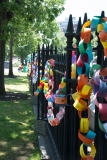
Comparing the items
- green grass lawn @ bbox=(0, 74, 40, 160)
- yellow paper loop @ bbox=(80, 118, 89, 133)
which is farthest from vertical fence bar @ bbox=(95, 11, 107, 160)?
green grass lawn @ bbox=(0, 74, 40, 160)

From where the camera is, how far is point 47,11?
38.3ft

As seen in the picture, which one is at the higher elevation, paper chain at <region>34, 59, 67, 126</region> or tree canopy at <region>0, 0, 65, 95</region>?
tree canopy at <region>0, 0, 65, 95</region>

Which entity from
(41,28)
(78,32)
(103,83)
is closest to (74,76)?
(78,32)

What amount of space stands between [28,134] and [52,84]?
1.91 meters

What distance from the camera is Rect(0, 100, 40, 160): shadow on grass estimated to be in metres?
4.74

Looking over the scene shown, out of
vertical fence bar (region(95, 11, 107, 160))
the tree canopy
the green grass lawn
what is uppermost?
the tree canopy

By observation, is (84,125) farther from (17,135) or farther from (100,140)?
(17,135)

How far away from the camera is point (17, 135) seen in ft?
19.3

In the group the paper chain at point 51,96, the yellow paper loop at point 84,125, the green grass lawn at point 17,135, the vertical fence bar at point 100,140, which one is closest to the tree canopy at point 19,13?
the green grass lawn at point 17,135

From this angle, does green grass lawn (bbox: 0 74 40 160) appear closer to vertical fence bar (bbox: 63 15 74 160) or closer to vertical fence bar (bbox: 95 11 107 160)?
vertical fence bar (bbox: 63 15 74 160)

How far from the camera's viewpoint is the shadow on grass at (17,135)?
15.6ft

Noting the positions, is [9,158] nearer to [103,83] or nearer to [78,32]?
[78,32]

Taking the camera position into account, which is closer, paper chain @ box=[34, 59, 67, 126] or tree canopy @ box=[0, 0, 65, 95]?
paper chain @ box=[34, 59, 67, 126]

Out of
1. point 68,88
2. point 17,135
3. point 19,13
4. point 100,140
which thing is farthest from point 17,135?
point 19,13
